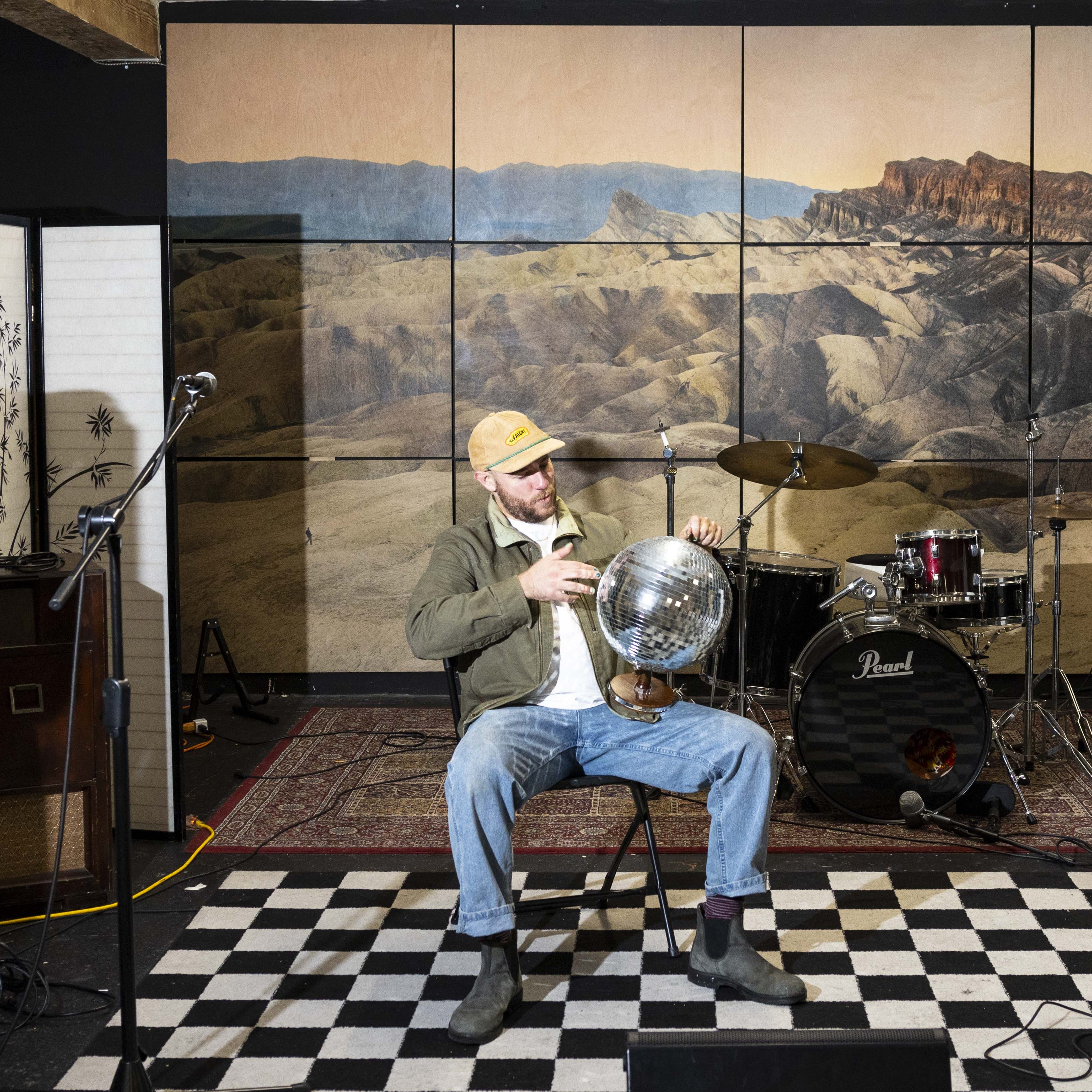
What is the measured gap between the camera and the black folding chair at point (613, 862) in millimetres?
2938

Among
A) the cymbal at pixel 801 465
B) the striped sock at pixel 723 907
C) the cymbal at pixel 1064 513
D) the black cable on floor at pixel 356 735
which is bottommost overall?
the black cable on floor at pixel 356 735

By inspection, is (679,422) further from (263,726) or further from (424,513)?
(263,726)

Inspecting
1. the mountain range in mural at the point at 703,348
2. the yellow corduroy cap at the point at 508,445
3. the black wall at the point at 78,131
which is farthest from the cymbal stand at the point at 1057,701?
the black wall at the point at 78,131

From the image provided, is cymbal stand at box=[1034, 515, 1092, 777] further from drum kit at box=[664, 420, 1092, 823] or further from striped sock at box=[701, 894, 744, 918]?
striped sock at box=[701, 894, 744, 918]

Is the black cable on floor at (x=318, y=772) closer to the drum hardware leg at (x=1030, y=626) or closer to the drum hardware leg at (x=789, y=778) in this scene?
the drum hardware leg at (x=789, y=778)

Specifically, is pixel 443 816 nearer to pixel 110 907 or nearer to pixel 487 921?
pixel 110 907

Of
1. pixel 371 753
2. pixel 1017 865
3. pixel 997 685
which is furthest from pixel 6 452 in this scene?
pixel 997 685

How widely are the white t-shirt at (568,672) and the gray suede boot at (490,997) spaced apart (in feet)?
1.98

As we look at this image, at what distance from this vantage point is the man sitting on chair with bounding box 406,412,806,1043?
2678 millimetres

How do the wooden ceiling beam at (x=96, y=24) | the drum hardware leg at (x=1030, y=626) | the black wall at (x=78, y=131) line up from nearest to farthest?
1. the drum hardware leg at (x=1030, y=626)
2. the wooden ceiling beam at (x=96, y=24)
3. the black wall at (x=78, y=131)

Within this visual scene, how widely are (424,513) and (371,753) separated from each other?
4.72 ft

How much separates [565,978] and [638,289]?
373cm

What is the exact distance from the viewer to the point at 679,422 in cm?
583

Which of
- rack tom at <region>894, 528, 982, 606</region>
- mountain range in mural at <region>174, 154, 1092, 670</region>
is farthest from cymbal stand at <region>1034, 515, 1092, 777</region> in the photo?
mountain range in mural at <region>174, 154, 1092, 670</region>
